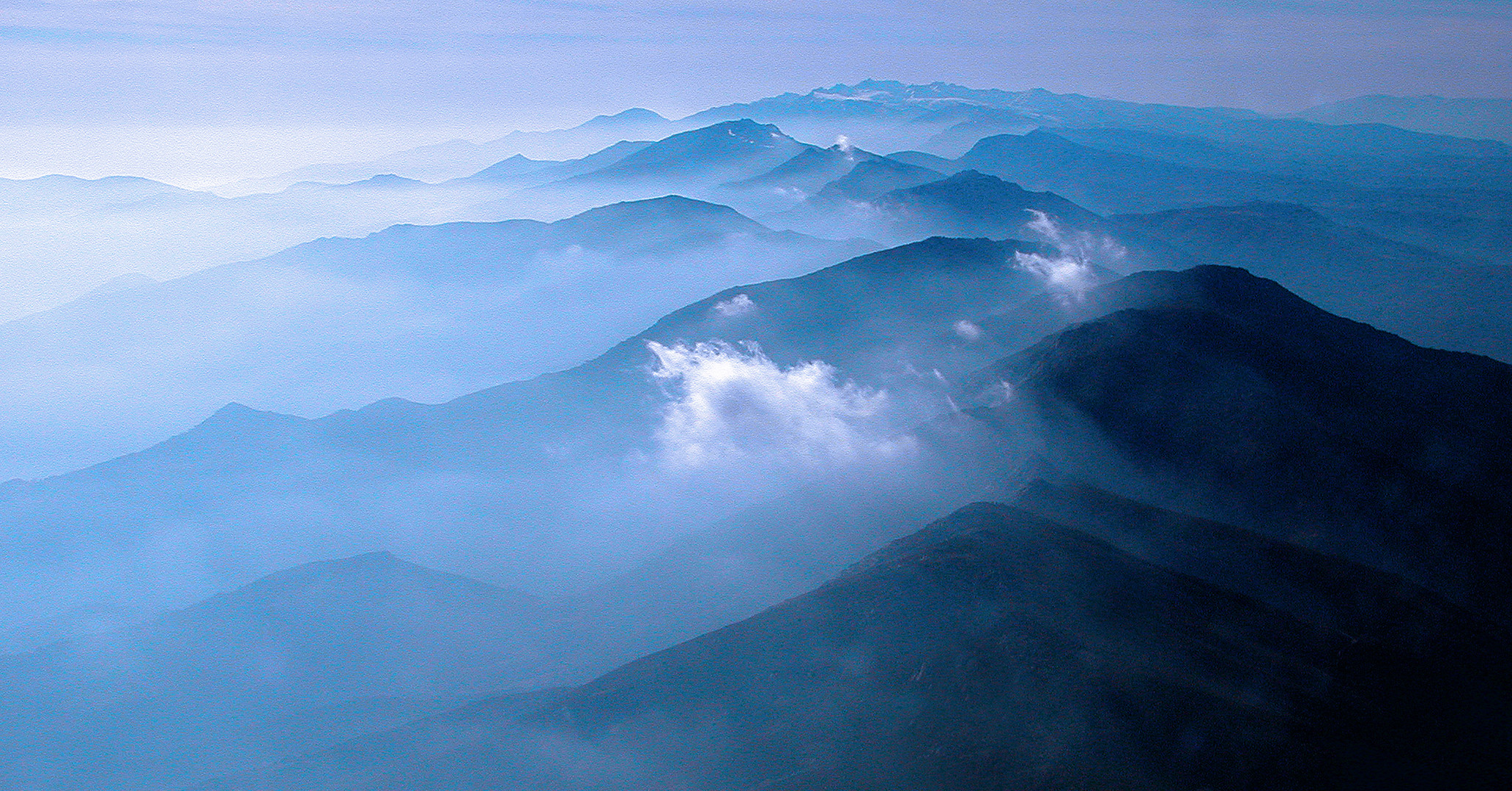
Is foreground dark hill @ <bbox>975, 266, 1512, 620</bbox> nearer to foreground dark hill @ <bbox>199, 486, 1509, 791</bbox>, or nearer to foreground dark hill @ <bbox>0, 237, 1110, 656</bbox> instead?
foreground dark hill @ <bbox>199, 486, 1509, 791</bbox>

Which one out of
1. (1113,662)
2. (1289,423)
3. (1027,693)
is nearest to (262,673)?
(1027,693)

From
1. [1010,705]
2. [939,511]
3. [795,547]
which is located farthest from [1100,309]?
[1010,705]

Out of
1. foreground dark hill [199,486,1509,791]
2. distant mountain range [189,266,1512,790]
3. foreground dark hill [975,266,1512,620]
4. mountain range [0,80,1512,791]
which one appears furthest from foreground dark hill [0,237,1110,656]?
foreground dark hill [199,486,1509,791]

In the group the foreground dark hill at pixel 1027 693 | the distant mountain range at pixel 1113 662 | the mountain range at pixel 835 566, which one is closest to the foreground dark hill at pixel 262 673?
the mountain range at pixel 835 566

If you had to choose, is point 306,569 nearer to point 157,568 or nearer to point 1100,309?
point 157,568

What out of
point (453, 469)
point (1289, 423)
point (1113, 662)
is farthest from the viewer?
point (453, 469)

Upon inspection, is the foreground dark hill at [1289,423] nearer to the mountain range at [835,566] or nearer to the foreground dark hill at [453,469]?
the mountain range at [835,566]

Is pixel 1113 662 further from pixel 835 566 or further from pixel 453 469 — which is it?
pixel 453 469
